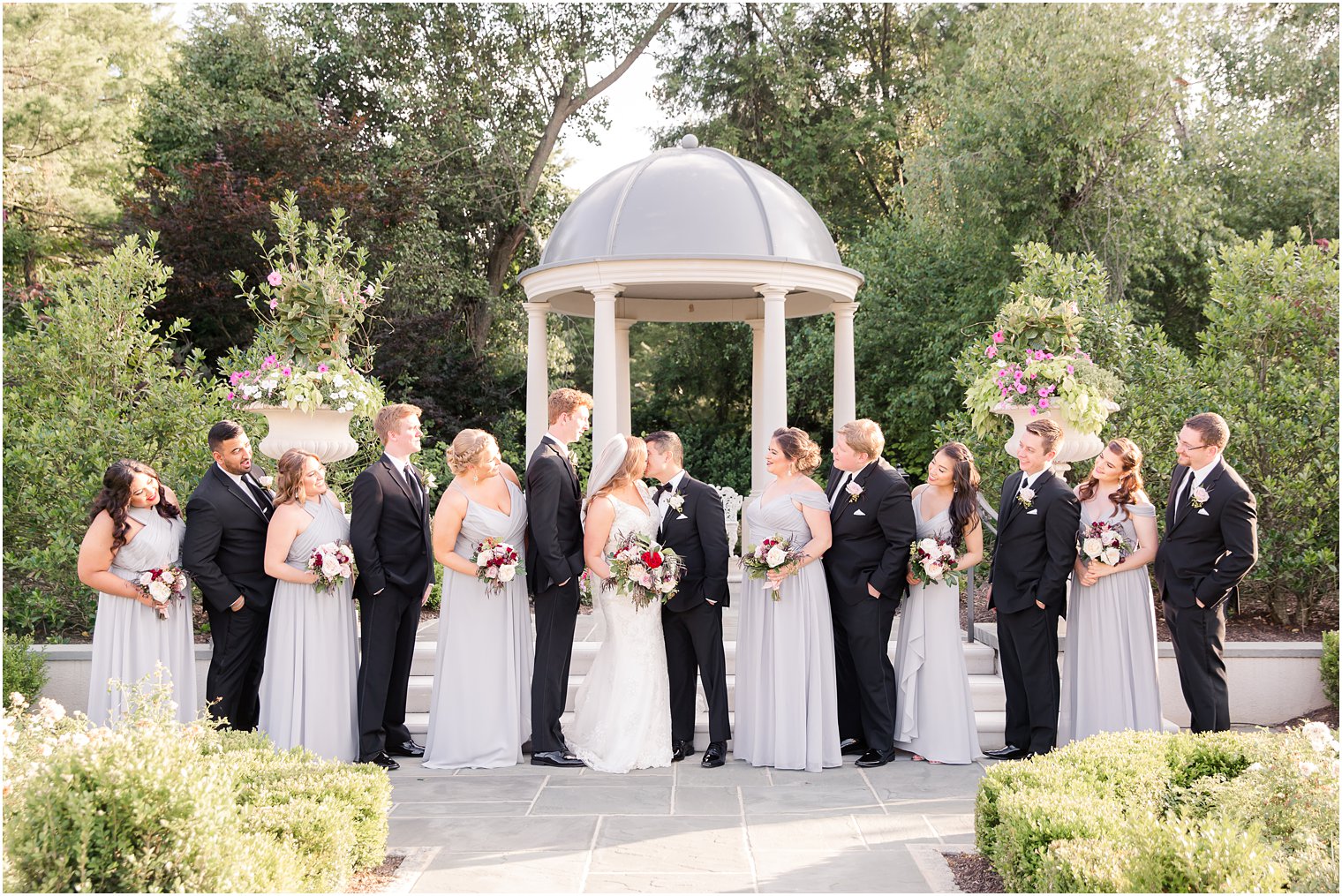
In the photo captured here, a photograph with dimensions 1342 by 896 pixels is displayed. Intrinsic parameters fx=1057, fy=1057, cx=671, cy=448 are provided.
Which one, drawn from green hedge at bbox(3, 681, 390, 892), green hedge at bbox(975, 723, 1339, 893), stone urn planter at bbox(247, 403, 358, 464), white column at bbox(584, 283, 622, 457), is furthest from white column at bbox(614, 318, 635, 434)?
green hedge at bbox(3, 681, 390, 892)

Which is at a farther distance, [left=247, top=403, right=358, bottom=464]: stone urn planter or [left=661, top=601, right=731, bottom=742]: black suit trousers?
[left=247, top=403, right=358, bottom=464]: stone urn planter

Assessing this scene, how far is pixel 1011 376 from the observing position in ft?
28.8

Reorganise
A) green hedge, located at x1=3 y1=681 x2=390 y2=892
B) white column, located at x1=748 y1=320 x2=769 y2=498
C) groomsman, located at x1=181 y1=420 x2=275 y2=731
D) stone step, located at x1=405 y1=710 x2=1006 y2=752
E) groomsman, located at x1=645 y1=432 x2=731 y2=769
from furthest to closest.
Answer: white column, located at x1=748 y1=320 x2=769 y2=498
stone step, located at x1=405 y1=710 x2=1006 y2=752
groomsman, located at x1=645 y1=432 x2=731 y2=769
groomsman, located at x1=181 y1=420 x2=275 y2=731
green hedge, located at x1=3 y1=681 x2=390 y2=892

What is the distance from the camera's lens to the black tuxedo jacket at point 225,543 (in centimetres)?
671

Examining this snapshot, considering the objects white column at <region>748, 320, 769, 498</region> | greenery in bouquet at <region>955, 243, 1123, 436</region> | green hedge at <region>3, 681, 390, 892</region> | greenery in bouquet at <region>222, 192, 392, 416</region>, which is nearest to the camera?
green hedge at <region>3, 681, 390, 892</region>

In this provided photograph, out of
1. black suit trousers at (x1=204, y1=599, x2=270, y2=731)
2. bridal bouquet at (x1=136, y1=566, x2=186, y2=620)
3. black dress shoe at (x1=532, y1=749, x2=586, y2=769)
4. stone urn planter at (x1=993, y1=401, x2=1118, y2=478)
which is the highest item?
stone urn planter at (x1=993, y1=401, x2=1118, y2=478)

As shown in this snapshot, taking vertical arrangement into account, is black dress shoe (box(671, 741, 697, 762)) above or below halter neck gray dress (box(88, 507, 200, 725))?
below

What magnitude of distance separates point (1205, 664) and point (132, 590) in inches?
269

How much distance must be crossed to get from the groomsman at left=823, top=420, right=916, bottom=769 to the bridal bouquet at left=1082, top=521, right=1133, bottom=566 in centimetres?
117

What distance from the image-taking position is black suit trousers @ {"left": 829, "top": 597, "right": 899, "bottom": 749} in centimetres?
705

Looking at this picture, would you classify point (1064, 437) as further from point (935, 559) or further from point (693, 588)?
point (693, 588)

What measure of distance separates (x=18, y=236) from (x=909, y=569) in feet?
68.6

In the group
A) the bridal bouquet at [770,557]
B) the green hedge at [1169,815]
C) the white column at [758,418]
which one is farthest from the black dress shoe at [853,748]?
the white column at [758,418]

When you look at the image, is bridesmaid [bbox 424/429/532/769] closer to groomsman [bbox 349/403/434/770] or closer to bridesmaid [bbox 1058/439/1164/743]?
groomsman [bbox 349/403/434/770]
